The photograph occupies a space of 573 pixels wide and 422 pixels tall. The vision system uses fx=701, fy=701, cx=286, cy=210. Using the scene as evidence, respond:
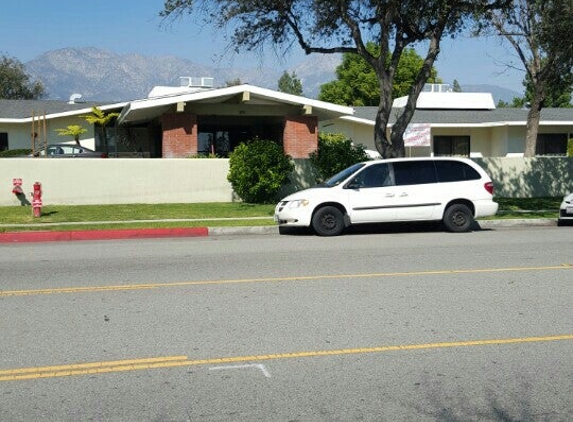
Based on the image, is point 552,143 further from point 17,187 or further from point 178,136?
point 17,187

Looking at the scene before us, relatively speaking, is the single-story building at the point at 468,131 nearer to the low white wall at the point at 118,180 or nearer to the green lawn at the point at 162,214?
the low white wall at the point at 118,180

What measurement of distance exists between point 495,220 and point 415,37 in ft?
19.5

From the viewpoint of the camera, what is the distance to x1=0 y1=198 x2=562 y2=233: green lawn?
17203 millimetres

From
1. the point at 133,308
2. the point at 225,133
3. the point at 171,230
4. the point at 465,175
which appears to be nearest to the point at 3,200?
the point at 171,230

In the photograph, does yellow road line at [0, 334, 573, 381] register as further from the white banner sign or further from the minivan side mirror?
the white banner sign

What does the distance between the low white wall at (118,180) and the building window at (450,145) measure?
17103 mm

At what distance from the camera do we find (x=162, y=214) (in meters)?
19.4

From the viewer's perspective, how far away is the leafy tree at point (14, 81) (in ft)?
194

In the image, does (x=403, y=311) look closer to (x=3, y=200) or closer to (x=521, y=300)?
(x=521, y=300)

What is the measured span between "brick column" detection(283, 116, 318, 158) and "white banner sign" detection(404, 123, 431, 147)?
342 inches

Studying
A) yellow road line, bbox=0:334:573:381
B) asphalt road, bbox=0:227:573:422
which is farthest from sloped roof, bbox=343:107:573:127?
yellow road line, bbox=0:334:573:381

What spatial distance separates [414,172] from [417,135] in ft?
61.5

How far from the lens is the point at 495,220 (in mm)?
18281

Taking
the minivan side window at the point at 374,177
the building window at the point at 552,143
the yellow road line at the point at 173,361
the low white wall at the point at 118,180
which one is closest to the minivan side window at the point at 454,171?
the minivan side window at the point at 374,177
